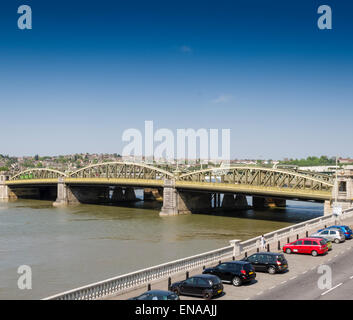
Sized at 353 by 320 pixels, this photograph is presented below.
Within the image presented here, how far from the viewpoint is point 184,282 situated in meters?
19.6

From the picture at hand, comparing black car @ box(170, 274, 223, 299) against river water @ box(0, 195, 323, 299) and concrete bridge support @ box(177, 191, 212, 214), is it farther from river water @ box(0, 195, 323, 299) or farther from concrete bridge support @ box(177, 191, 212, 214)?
concrete bridge support @ box(177, 191, 212, 214)

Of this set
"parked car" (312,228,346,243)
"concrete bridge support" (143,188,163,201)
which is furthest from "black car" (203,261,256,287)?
"concrete bridge support" (143,188,163,201)

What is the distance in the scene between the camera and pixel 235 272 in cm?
2114

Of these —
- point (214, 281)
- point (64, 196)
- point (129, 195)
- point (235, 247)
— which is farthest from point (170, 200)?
point (214, 281)

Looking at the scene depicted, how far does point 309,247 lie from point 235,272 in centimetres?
907

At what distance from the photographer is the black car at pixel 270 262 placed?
23359mm

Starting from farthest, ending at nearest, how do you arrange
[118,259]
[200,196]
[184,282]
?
[200,196] → [118,259] → [184,282]

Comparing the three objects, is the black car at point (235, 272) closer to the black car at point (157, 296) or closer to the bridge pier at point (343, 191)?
the black car at point (157, 296)

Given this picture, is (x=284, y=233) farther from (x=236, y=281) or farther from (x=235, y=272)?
(x=236, y=281)

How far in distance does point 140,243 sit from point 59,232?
592 inches

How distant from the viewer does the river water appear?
1318 inches

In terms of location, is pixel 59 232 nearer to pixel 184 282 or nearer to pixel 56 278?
pixel 56 278

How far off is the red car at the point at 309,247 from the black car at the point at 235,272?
789 centimetres
